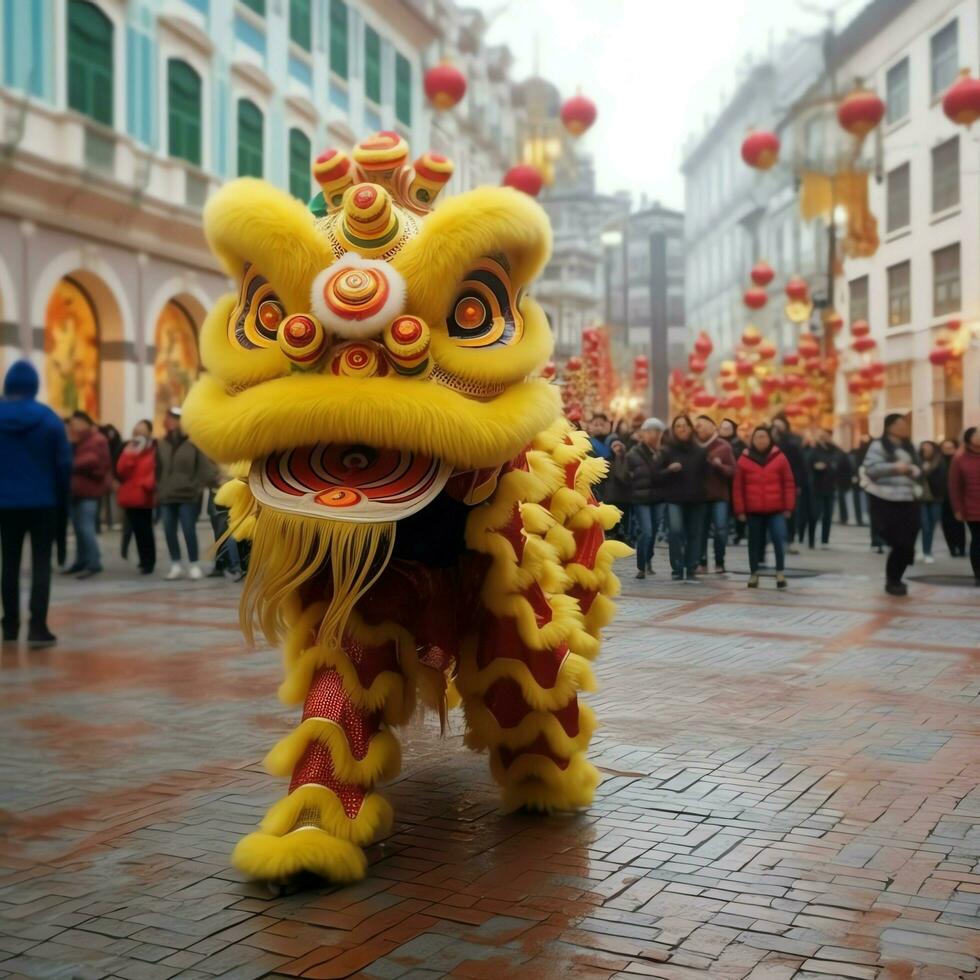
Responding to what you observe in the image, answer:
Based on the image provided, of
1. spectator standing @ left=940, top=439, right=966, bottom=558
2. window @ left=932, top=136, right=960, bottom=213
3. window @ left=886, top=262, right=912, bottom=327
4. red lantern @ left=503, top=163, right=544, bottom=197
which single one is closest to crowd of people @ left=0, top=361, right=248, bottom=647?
red lantern @ left=503, top=163, right=544, bottom=197

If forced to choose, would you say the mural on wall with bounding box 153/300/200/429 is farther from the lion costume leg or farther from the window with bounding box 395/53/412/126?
the lion costume leg

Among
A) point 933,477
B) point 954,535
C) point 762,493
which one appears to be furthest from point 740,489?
point 933,477

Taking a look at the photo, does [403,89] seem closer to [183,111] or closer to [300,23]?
[300,23]

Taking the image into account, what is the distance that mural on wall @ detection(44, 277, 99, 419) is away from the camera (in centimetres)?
1925

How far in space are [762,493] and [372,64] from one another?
21760 mm

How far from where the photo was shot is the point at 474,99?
40.6 meters

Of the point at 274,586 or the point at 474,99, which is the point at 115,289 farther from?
the point at 474,99

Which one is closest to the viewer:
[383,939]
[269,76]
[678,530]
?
[383,939]

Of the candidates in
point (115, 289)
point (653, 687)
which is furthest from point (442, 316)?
point (115, 289)

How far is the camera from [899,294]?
112 ft

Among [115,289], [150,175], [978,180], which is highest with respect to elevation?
[978,180]

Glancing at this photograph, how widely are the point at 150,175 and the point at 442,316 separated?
18.7 metres

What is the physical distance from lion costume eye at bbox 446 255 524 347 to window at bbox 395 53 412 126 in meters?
29.3

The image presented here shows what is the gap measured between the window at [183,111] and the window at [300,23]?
414cm
